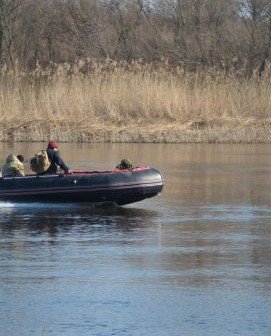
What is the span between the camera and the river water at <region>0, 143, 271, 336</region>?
919cm

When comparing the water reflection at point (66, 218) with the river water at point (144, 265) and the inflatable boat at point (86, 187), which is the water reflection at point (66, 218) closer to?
the river water at point (144, 265)

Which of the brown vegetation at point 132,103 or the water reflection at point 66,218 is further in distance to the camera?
the brown vegetation at point 132,103

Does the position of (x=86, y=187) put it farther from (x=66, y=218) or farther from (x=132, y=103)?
(x=132, y=103)

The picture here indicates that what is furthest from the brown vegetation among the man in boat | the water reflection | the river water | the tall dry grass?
the water reflection

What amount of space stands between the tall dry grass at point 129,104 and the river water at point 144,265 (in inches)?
495

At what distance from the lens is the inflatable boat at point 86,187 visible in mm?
17000

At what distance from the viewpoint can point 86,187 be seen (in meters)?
17.0

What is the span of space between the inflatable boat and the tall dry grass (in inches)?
610

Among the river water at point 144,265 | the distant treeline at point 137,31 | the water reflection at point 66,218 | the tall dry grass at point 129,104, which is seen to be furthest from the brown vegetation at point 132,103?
the water reflection at point 66,218

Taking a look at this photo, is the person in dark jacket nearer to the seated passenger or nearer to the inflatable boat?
the seated passenger

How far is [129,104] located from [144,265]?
73.3 ft

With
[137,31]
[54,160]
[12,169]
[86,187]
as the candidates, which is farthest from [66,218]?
[137,31]

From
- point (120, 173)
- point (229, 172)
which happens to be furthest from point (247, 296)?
point (229, 172)

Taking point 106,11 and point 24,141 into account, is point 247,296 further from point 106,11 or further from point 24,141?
point 106,11
